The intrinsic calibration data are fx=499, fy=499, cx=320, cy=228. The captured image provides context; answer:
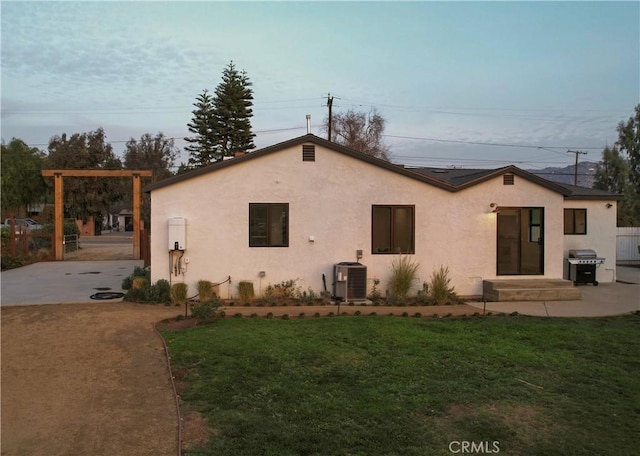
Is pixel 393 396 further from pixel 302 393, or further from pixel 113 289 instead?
pixel 113 289

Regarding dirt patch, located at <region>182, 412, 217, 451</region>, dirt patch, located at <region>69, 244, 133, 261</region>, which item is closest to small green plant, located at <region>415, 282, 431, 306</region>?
dirt patch, located at <region>182, 412, 217, 451</region>

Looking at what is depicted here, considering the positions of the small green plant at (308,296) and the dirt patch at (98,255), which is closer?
the small green plant at (308,296)

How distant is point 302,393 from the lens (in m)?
5.25

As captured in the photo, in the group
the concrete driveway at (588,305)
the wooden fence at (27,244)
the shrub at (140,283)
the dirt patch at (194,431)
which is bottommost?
the concrete driveway at (588,305)

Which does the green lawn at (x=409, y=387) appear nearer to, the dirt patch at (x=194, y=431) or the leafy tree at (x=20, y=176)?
the dirt patch at (x=194, y=431)

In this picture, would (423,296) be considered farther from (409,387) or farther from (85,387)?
(85,387)

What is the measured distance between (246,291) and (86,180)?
40.5m

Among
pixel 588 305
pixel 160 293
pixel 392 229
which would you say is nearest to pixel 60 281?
pixel 160 293

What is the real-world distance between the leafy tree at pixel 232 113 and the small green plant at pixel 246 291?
29.1m

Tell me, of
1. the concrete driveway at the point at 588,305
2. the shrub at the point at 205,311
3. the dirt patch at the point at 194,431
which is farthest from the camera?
the concrete driveway at the point at 588,305

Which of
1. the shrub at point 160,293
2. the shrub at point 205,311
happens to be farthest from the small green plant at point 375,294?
the shrub at point 160,293

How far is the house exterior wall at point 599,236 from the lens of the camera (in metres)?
16.0

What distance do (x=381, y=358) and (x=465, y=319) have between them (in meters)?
3.67

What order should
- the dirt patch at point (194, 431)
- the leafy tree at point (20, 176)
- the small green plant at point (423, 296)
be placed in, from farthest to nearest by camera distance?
1. the leafy tree at point (20, 176)
2. the small green plant at point (423, 296)
3. the dirt patch at point (194, 431)
